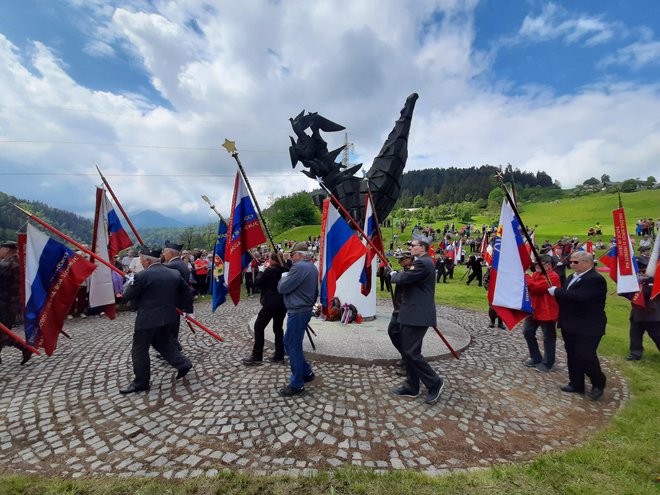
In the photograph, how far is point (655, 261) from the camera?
21.6 ft

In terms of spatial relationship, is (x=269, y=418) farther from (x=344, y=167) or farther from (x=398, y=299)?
(x=344, y=167)

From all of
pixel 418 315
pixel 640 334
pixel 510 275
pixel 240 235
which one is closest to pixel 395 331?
pixel 418 315

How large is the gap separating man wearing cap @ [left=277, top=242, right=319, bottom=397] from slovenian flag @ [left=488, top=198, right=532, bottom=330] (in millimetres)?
3455

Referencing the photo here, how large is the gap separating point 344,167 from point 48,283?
34.6ft

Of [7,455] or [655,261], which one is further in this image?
[655,261]

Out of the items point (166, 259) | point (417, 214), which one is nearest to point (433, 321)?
point (166, 259)

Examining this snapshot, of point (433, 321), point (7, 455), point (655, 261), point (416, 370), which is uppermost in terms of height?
point (655, 261)

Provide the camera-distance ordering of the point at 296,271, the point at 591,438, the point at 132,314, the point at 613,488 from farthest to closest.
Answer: the point at 132,314, the point at 296,271, the point at 591,438, the point at 613,488

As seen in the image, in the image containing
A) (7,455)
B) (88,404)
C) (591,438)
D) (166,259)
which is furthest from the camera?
(166,259)

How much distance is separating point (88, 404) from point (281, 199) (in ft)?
261

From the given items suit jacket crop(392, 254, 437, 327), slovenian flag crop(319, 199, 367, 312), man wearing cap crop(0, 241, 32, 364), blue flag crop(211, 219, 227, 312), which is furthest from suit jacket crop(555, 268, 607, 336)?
man wearing cap crop(0, 241, 32, 364)

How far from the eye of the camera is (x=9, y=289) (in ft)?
20.7

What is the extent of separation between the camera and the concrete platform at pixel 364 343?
241 inches

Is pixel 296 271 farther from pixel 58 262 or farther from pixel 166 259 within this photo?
pixel 58 262
